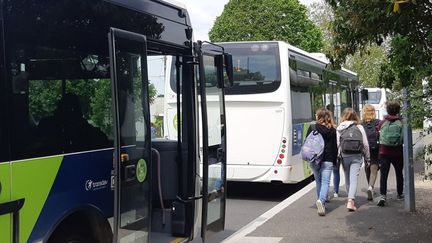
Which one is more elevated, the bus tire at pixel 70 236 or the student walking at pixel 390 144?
the student walking at pixel 390 144

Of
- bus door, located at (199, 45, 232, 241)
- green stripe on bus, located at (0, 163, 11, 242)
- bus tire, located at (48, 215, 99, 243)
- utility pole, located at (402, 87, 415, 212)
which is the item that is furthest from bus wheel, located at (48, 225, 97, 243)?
utility pole, located at (402, 87, 415, 212)

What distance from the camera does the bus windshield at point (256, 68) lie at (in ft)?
36.8

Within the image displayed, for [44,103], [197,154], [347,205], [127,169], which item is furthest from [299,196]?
[44,103]

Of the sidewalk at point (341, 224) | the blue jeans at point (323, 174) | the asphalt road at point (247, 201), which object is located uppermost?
the blue jeans at point (323, 174)

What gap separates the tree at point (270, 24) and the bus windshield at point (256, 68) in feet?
106

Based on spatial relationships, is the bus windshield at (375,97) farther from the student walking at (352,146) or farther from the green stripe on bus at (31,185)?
the green stripe on bus at (31,185)

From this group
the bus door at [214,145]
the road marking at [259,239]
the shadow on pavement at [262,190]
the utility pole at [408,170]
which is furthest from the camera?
the shadow on pavement at [262,190]

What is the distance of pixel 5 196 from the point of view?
144 inches

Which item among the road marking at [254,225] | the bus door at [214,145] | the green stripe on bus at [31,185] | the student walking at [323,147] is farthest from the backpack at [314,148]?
the green stripe on bus at [31,185]

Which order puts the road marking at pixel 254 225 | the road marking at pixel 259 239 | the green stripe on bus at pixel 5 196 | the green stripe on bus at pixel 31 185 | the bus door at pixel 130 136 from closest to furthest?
the green stripe on bus at pixel 5 196
the green stripe on bus at pixel 31 185
the bus door at pixel 130 136
the road marking at pixel 259 239
the road marking at pixel 254 225

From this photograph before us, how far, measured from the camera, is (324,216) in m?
8.64

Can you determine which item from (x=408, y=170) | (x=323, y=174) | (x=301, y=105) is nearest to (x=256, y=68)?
(x=301, y=105)

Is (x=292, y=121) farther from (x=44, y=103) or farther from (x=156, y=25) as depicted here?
(x=44, y=103)

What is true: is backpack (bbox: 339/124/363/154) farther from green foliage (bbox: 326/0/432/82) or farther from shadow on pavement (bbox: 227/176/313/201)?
green foliage (bbox: 326/0/432/82)
